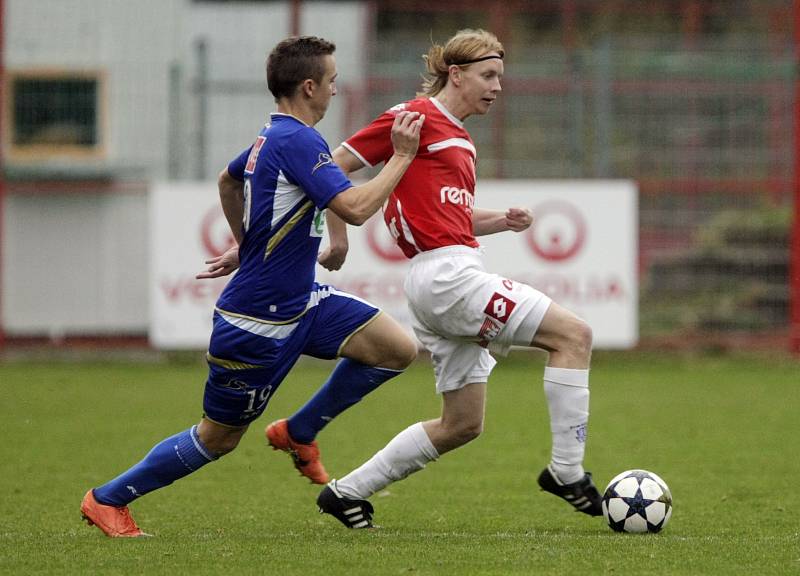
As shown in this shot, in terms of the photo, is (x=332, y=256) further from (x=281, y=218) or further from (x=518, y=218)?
(x=518, y=218)

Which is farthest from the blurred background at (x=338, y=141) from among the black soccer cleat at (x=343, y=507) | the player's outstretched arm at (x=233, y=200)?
the black soccer cleat at (x=343, y=507)

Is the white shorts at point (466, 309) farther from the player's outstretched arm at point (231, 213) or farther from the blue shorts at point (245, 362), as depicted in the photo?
the player's outstretched arm at point (231, 213)

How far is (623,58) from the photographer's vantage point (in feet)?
61.3

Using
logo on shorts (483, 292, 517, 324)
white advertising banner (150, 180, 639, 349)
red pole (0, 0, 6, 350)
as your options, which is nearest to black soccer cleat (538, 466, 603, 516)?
logo on shorts (483, 292, 517, 324)

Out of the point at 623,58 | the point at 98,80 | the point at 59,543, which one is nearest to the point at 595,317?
the point at 623,58

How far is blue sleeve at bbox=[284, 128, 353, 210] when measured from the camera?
5539 mm

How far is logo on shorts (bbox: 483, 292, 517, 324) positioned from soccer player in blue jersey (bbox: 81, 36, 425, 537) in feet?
2.22

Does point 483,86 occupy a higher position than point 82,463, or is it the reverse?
point 483,86

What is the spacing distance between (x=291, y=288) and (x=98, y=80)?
1325 cm

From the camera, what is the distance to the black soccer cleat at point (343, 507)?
20.3ft

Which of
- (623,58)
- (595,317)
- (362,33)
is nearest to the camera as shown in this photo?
(595,317)

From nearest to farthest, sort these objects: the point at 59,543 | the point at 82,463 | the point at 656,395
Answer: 1. the point at 59,543
2. the point at 82,463
3. the point at 656,395

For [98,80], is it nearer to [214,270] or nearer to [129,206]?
[129,206]

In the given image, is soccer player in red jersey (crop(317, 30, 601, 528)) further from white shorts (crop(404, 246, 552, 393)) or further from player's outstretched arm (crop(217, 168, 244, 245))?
player's outstretched arm (crop(217, 168, 244, 245))
